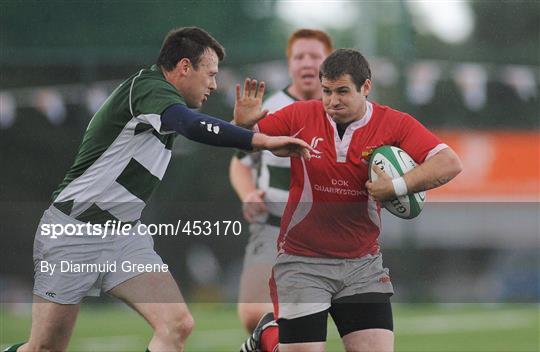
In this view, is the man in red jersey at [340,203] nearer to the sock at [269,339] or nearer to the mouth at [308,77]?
the sock at [269,339]

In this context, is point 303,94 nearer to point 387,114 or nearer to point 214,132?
point 387,114

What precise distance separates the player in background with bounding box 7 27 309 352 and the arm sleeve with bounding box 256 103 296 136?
14 centimetres

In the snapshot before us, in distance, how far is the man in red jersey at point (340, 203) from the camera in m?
5.11

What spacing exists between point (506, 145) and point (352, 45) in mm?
2377

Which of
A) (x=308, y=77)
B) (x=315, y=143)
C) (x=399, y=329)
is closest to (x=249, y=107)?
(x=315, y=143)

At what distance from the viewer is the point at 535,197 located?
1430 cm

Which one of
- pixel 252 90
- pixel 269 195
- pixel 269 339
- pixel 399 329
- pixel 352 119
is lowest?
pixel 399 329

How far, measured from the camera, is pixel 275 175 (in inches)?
267

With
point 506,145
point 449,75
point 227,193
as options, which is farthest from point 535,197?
point 227,193

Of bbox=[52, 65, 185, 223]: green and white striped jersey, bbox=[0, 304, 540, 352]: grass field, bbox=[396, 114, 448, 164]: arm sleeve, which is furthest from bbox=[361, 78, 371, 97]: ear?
bbox=[0, 304, 540, 352]: grass field

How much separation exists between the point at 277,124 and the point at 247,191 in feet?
5.17

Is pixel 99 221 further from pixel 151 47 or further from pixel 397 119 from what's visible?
pixel 151 47

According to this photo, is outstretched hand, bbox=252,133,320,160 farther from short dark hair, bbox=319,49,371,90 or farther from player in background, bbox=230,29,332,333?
player in background, bbox=230,29,332,333

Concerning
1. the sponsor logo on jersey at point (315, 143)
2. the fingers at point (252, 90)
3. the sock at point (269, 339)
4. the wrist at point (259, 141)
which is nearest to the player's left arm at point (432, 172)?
the sponsor logo on jersey at point (315, 143)
